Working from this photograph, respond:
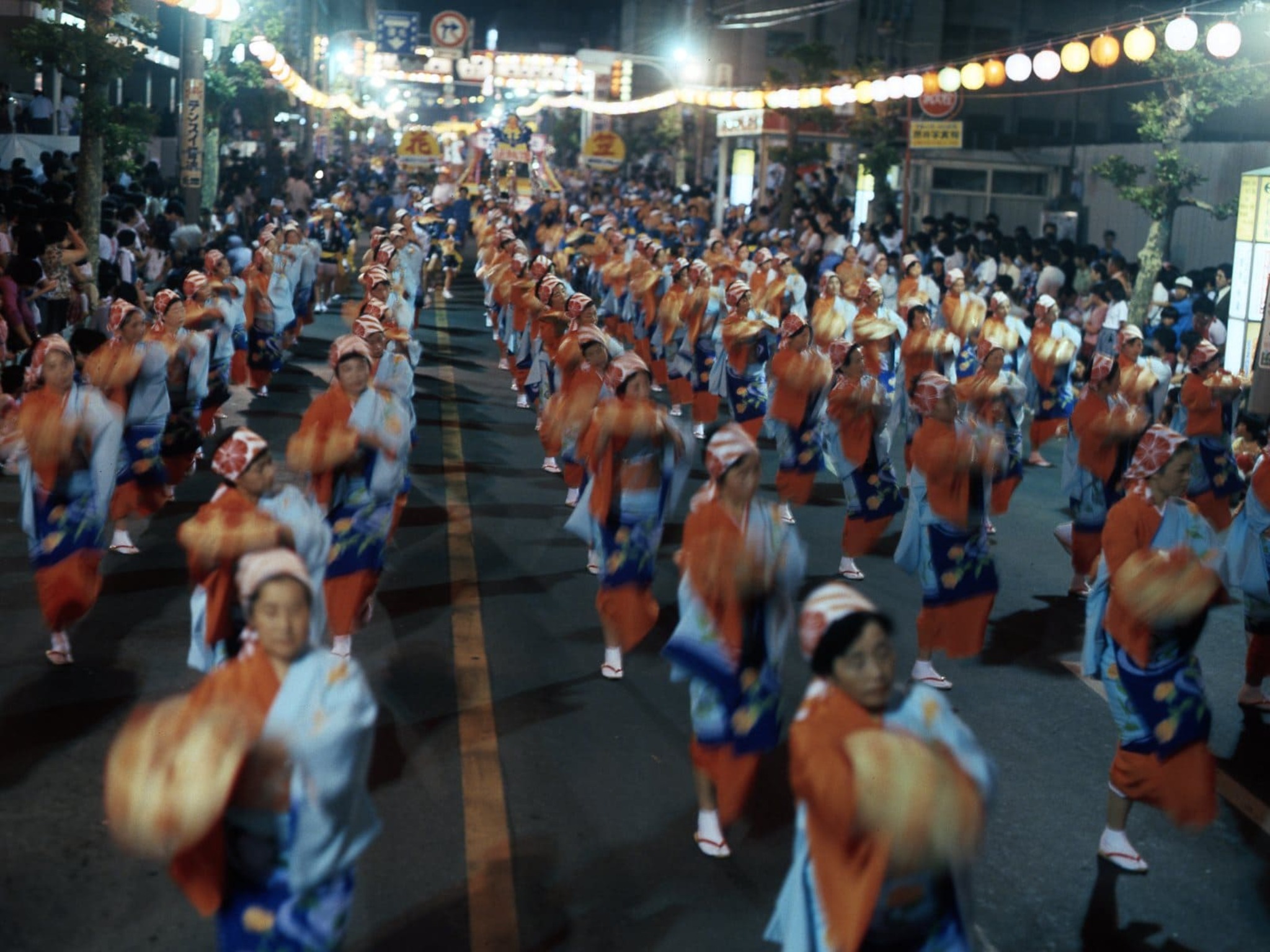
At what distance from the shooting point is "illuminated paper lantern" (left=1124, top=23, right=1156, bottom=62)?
13.6 meters

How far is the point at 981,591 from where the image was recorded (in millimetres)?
7543

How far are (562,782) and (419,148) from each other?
31898mm

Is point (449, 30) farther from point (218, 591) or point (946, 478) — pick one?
point (218, 591)

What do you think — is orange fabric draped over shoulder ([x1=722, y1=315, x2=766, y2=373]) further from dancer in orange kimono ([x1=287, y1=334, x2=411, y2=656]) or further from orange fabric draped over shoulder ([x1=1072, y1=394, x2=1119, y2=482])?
dancer in orange kimono ([x1=287, y1=334, x2=411, y2=656])

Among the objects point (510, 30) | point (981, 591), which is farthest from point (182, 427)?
point (510, 30)

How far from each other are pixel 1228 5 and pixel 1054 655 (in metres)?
21.3

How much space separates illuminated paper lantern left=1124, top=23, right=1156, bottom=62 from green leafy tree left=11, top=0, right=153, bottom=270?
9.80 meters

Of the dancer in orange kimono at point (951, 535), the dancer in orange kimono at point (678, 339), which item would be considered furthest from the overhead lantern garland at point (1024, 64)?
the dancer in orange kimono at point (951, 535)

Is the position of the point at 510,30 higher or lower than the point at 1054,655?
higher

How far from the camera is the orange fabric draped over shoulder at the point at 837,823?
343 cm

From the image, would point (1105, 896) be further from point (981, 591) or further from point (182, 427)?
point (182, 427)

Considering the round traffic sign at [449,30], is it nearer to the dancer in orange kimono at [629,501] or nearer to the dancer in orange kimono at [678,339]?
the dancer in orange kimono at [678,339]

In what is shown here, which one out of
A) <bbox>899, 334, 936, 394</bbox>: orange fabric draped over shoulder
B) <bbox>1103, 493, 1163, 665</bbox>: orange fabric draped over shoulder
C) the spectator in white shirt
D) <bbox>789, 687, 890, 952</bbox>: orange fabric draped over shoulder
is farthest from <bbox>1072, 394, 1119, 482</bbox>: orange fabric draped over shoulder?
the spectator in white shirt

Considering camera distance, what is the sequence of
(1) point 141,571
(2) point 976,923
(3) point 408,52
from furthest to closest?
(3) point 408,52
(1) point 141,571
(2) point 976,923
